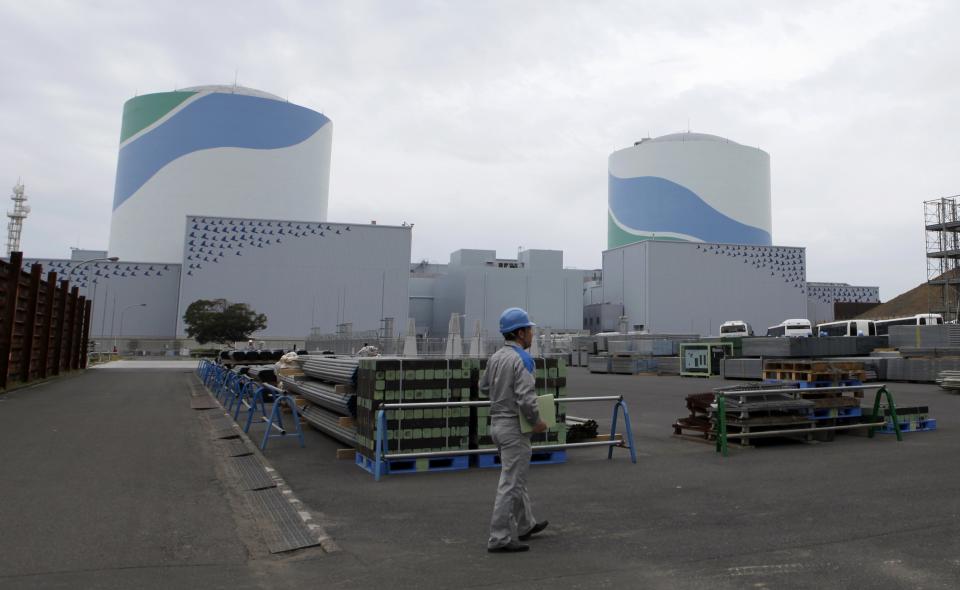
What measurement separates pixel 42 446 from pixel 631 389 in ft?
55.3

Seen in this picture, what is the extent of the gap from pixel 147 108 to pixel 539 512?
90518 millimetres

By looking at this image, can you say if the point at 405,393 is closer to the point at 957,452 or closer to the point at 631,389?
the point at 957,452

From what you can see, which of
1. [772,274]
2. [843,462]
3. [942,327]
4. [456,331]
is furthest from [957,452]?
[772,274]

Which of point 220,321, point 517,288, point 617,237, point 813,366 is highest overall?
point 617,237

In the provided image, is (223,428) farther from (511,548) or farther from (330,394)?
(511,548)

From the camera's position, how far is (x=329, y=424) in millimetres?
10172

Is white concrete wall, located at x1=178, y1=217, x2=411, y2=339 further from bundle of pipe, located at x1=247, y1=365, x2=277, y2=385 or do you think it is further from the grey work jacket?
the grey work jacket

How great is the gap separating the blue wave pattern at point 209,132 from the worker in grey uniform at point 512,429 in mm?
82997

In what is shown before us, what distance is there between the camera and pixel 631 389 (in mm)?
21531

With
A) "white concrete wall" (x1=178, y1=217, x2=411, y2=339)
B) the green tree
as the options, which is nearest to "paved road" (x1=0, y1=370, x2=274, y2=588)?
the green tree

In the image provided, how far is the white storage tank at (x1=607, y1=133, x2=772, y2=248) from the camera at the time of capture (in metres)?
83.6

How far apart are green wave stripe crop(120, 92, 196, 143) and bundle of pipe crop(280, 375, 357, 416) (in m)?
79.1

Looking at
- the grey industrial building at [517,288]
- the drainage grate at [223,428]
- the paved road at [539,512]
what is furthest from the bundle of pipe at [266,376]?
the grey industrial building at [517,288]

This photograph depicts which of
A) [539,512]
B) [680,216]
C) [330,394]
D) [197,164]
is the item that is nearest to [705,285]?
[680,216]
